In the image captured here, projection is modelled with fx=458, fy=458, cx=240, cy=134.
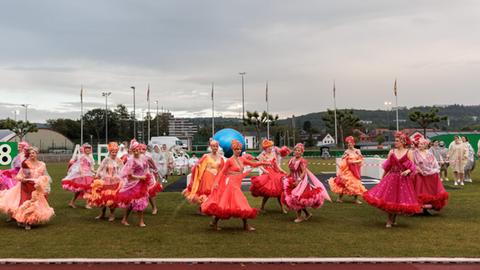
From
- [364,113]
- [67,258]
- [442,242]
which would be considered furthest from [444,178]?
[364,113]

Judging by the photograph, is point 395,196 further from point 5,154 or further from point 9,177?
point 5,154

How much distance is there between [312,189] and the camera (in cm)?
1017

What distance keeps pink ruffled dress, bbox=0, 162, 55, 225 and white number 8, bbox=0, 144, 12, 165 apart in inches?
380

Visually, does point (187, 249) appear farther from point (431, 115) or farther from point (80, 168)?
point (431, 115)

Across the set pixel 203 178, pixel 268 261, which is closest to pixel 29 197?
pixel 203 178

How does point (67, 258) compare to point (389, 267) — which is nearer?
point (389, 267)

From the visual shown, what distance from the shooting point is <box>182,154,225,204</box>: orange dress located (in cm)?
1116

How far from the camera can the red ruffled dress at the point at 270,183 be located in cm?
1162

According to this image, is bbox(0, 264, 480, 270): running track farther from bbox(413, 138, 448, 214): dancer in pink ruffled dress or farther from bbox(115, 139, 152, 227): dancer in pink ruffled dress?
bbox(413, 138, 448, 214): dancer in pink ruffled dress

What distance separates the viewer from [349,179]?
13.3m

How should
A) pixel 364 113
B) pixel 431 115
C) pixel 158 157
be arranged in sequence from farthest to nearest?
pixel 364 113 → pixel 431 115 → pixel 158 157

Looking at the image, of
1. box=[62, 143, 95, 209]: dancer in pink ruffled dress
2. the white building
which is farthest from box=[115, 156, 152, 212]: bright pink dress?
the white building

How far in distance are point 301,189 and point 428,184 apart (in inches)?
127

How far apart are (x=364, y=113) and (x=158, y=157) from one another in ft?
489
